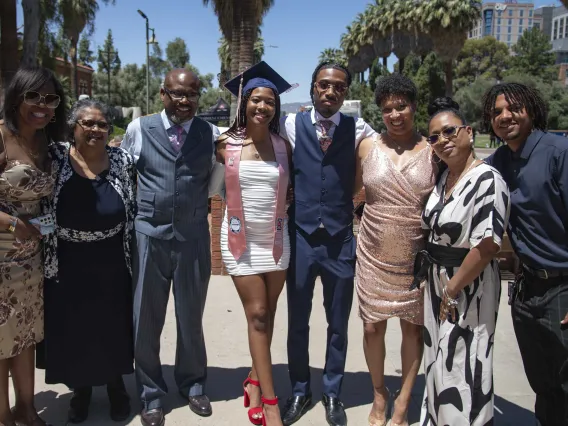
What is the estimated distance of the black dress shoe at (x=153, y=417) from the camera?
121 inches

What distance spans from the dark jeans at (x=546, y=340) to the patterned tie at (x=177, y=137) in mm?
2058

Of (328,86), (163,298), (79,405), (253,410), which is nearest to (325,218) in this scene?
(328,86)

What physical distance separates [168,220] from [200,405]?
120 cm

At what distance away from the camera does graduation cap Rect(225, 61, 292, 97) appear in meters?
3.04

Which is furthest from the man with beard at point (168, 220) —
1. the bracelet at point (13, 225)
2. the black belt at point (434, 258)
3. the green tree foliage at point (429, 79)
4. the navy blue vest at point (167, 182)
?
the green tree foliage at point (429, 79)

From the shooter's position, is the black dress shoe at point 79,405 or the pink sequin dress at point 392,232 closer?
the pink sequin dress at point 392,232

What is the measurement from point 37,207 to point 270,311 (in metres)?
1.46

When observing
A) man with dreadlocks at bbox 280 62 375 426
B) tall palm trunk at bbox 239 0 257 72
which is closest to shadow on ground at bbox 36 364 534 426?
man with dreadlocks at bbox 280 62 375 426

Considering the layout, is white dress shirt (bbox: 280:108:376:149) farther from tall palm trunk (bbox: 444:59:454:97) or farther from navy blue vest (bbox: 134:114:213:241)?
tall palm trunk (bbox: 444:59:454:97)

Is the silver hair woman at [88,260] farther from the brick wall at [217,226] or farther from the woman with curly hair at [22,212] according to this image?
the brick wall at [217,226]

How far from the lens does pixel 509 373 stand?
12.7ft

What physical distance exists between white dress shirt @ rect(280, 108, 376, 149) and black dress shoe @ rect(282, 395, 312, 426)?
63.1 inches

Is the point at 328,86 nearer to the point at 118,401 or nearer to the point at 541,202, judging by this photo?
the point at 541,202

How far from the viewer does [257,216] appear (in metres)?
3.01
